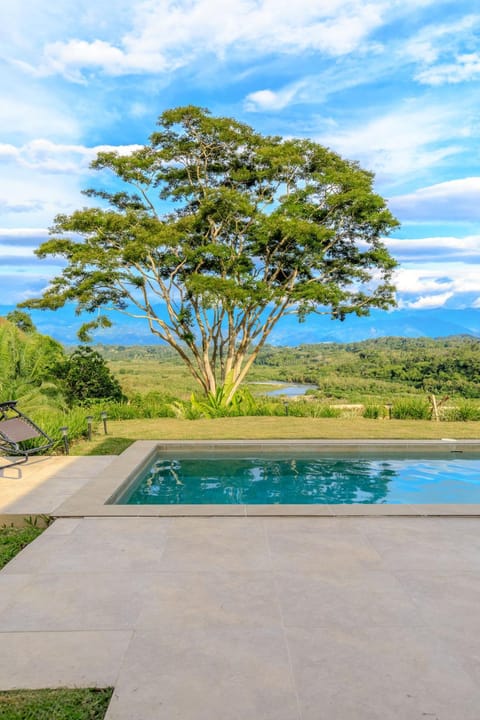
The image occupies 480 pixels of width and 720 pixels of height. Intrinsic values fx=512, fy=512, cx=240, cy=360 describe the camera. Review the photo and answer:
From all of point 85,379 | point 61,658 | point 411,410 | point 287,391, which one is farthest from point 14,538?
point 287,391

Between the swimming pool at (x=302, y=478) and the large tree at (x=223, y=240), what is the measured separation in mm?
6703

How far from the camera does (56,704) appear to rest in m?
2.46

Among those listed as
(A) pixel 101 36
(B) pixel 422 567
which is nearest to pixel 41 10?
(A) pixel 101 36

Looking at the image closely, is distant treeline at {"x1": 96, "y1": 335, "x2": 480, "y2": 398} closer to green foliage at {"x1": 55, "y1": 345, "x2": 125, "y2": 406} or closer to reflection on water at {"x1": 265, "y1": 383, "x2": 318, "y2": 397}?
reflection on water at {"x1": 265, "y1": 383, "x2": 318, "y2": 397}

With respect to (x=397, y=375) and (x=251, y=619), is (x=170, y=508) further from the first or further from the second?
(x=397, y=375)

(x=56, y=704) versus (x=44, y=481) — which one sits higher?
(x=44, y=481)

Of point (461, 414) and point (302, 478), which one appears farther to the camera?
point (461, 414)

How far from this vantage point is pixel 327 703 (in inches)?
96.8

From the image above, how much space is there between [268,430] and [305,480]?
3.74m

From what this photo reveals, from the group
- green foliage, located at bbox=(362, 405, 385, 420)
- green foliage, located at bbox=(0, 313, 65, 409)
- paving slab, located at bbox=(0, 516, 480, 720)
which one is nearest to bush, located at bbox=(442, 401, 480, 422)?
green foliage, located at bbox=(362, 405, 385, 420)

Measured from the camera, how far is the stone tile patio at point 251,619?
2516 millimetres

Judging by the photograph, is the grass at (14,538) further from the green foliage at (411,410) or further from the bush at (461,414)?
the bush at (461,414)

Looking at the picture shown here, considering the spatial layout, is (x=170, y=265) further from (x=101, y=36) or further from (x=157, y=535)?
(x=157, y=535)

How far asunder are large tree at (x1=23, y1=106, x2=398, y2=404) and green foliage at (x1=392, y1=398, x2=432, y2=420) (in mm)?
4541
